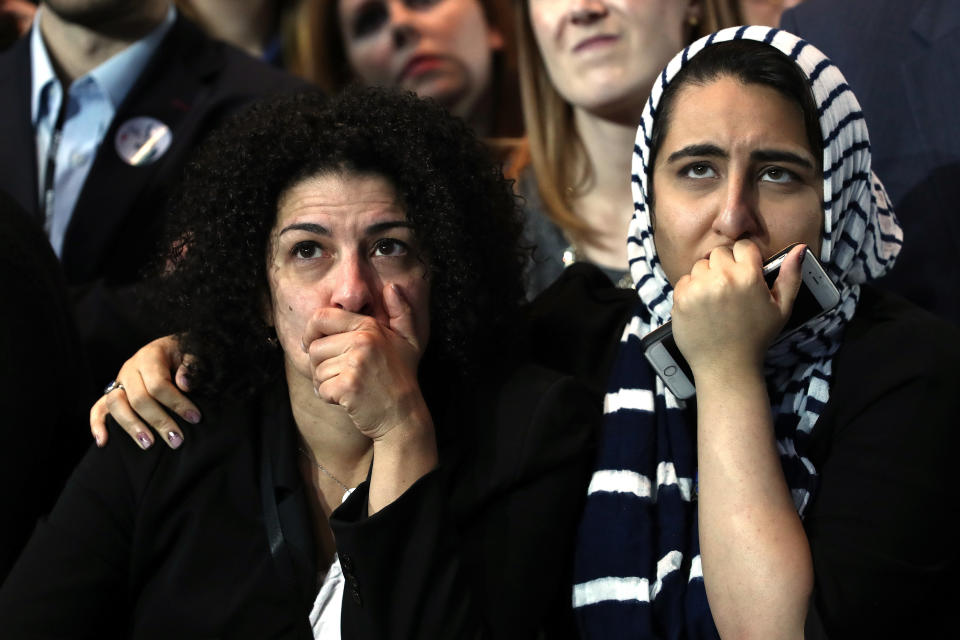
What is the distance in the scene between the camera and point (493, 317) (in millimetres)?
1936

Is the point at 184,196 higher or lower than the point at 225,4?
lower

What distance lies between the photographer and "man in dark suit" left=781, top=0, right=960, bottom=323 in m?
2.27

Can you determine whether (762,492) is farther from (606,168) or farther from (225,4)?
(225,4)

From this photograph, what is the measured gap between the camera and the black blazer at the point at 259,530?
5.57 feet

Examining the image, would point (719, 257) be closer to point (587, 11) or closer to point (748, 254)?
point (748, 254)

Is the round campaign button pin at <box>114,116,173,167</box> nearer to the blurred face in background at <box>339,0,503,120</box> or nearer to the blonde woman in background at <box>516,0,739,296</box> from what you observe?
the blurred face in background at <box>339,0,503,120</box>

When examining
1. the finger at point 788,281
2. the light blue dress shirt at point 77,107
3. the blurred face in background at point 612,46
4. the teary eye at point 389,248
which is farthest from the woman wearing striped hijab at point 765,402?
the light blue dress shirt at point 77,107

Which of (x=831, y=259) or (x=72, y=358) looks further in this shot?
(x=72, y=358)

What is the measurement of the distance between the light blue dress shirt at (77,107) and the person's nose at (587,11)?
3.53 feet

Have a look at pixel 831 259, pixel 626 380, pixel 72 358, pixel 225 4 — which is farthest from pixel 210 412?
pixel 225 4

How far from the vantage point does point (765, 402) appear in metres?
1.60

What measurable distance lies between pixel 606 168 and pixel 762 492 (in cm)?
127

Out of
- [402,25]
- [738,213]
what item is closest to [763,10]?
[402,25]

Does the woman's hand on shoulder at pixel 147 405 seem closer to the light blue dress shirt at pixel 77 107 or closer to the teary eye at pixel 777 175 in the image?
the teary eye at pixel 777 175
